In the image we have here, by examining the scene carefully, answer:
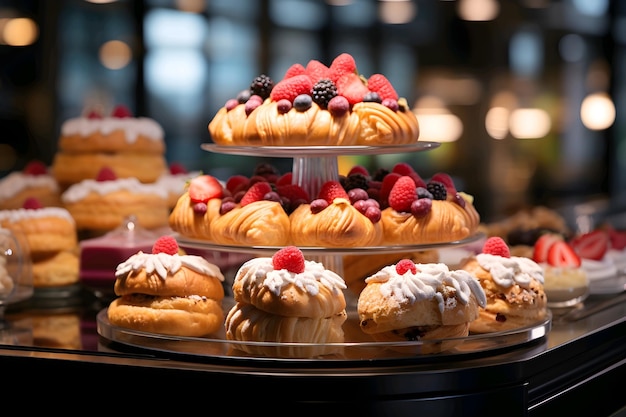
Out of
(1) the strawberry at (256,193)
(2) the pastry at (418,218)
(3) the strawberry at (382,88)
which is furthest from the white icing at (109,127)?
(2) the pastry at (418,218)

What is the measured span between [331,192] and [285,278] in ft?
1.63

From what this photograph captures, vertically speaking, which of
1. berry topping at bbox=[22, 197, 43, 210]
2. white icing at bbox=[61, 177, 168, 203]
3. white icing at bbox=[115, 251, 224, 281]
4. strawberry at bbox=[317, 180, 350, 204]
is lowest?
white icing at bbox=[115, 251, 224, 281]

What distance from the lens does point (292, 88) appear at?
3197 millimetres

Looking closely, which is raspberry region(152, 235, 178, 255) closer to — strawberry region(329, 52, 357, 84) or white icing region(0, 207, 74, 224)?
strawberry region(329, 52, 357, 84)

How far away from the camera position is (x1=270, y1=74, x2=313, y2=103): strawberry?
3.19 m

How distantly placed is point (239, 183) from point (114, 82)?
296 centimetres

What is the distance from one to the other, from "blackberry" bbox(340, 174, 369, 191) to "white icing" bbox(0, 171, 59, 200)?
174cm

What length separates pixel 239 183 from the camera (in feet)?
11.2

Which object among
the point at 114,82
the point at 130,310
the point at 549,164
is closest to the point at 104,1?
the point at 114,82

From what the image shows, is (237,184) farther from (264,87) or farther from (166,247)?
(166,247)

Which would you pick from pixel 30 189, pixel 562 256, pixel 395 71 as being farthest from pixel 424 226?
pixel 395 71

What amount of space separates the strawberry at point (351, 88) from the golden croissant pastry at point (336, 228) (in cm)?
32

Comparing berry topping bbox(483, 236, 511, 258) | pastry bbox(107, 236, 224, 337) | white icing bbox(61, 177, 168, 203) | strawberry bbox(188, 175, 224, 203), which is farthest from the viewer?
white icing bbox(61, 177, 168, 203)

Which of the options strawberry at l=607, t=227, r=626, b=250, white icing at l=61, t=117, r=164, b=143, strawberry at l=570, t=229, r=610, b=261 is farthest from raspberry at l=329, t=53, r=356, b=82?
strawberry at l=607, t=227, r=626, b=250
